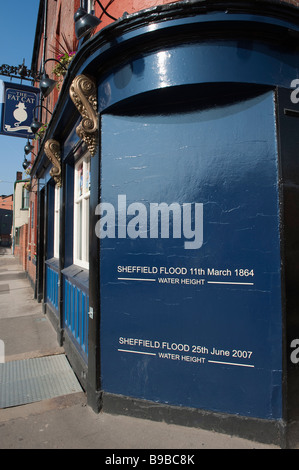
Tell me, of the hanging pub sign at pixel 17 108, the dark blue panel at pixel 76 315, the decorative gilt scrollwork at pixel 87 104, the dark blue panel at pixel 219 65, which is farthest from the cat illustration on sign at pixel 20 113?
the dark blue panel at pixel 219 65

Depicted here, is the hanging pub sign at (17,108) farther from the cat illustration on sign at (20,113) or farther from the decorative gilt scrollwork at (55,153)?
the decorative gilt scrollwork at (55,153)

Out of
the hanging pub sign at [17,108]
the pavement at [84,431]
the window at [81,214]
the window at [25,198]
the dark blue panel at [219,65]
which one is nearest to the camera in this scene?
the pavement at [84,431]

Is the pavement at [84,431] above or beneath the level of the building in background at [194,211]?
beneath

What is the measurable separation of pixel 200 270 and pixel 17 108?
8.02 metres

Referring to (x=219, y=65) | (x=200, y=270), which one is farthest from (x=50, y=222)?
(x=219, y=65)

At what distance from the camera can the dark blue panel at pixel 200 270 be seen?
2646 millimetres

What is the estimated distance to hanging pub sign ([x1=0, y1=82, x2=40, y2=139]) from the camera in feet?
26.8

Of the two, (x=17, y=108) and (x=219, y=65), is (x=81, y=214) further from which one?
(x=17, y=108)

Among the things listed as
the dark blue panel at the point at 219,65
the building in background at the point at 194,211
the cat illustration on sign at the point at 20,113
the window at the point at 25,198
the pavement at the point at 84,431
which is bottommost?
the pavement at the point at 84,431

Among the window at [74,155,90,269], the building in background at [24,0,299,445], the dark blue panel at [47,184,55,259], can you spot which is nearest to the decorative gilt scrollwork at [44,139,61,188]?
the window at [74,155,90,269]

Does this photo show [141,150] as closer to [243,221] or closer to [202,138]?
[202,138]

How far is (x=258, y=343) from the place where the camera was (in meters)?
2.63

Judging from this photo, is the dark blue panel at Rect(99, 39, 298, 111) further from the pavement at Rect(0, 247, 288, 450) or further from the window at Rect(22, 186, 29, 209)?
the window at Rect(22, 186, 29, 209)

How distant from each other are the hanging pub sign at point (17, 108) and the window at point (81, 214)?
14.9 feet
